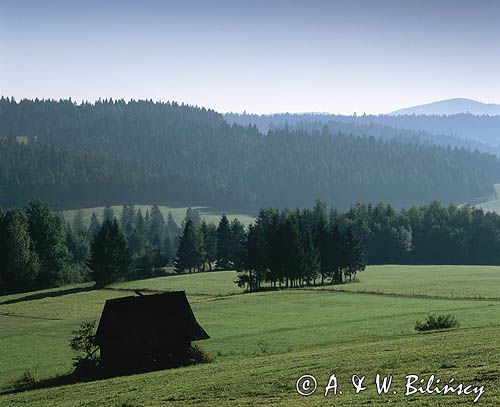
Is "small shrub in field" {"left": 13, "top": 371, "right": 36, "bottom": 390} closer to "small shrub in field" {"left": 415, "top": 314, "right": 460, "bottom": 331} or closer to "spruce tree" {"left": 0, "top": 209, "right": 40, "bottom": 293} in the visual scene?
"small shrub in field" {"left": 415, "top": 314, "right": 460, "bottom": 331}

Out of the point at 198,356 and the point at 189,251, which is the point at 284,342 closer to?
the point at 198,356

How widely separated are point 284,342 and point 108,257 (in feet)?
226

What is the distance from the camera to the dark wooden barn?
151 ft

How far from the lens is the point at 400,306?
71.6m

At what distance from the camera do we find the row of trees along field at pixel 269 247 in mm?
107000

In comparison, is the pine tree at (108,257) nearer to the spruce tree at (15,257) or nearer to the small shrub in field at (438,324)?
the spruce tree at (15,257)

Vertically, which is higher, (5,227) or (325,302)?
(5,227)

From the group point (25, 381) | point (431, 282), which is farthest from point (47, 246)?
point (25, 381)

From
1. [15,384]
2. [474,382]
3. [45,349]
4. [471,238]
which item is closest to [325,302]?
[45,349]

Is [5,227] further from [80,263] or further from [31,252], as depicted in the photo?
[80,263]

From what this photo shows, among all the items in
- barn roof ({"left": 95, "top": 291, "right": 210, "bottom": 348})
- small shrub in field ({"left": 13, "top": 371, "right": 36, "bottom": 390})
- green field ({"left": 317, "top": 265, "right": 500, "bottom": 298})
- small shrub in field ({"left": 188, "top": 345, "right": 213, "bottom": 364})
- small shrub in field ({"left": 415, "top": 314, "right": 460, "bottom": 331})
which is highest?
barn roof ({"left": 95, "top": 291, "right": 210, "bottom": 348})

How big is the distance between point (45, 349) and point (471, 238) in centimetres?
12638

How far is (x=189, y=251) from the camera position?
445 feet

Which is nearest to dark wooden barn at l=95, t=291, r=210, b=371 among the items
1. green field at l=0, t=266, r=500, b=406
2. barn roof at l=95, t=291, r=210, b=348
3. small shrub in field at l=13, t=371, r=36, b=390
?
barn roof at l=95, t=291, r=210, b=348
